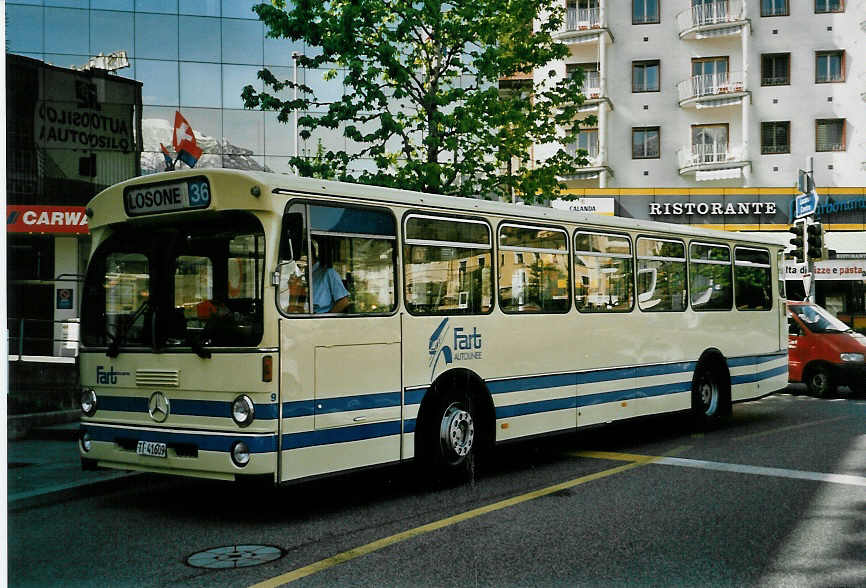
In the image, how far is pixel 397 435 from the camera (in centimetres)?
798

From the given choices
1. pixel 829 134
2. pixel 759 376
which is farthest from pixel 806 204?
pixel 829 134

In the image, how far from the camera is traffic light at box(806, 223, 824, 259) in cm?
2106

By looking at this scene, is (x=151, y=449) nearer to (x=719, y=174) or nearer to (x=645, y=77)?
(x=719, y=174)

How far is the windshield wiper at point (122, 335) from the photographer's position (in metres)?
7.63

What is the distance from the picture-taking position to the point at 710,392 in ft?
42.4

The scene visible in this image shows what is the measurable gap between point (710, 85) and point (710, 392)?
97.6ft

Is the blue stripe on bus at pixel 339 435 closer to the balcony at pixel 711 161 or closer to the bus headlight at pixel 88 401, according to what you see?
the bus headlight at pixel 88 401

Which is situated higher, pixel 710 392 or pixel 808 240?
pixel 808 240

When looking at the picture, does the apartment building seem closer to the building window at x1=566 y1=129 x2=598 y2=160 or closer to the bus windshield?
the building window at x1=566 y1=129 x2=598 y2=160

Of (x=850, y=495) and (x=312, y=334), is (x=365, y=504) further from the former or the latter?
(x=850, y=495)

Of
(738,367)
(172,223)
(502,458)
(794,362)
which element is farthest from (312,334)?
(794,362)

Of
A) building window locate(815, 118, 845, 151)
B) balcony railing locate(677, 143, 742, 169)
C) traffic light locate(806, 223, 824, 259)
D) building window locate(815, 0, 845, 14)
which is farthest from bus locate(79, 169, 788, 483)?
building window locate(815, 0, 845, 14)

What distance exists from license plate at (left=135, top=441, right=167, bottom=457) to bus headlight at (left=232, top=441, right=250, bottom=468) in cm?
70

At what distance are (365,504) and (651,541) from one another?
258cm
